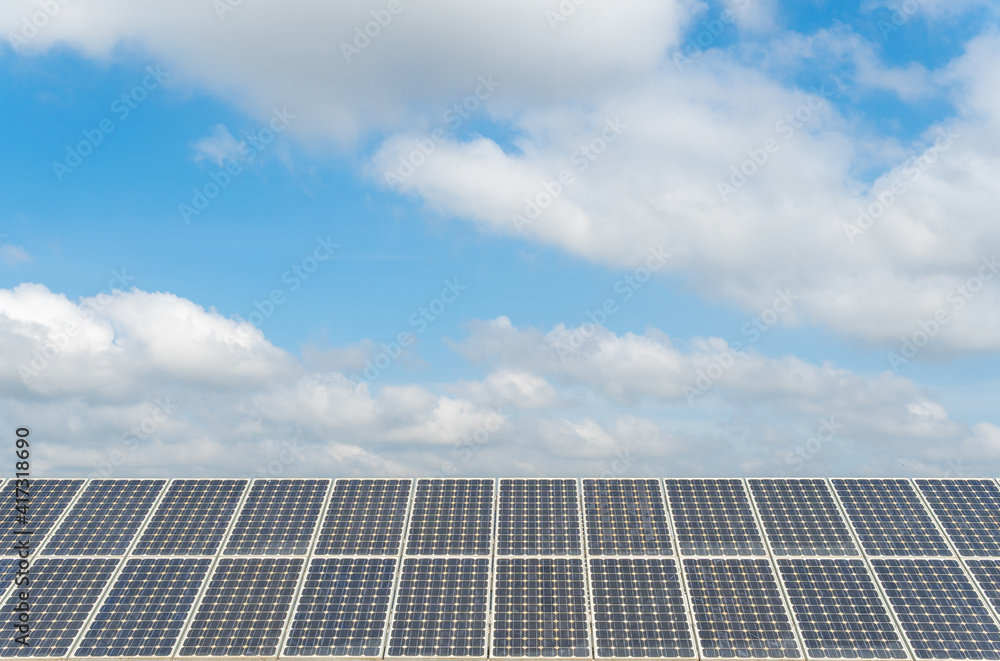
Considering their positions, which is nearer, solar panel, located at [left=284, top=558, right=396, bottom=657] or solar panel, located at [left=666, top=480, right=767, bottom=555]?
solar panel, located at [left=284, top=558, right=396, bottom=657]

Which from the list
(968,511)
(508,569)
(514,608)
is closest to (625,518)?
(508,569)

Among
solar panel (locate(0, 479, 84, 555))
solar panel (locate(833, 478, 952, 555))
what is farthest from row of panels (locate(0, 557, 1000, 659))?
solar panel (locate(0, 479, 84, 555))

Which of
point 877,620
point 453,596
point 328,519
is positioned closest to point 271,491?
point 328,519

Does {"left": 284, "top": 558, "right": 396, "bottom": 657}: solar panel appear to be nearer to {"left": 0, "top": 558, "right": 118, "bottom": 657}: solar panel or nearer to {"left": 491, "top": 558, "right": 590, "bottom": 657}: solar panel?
{"left": 491, "top": 558, "right": 590, "bottom": 657}: solar panel

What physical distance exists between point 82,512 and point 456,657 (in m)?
36.1

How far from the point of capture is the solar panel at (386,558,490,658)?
4744cm

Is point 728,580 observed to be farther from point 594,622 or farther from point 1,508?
point 1,508

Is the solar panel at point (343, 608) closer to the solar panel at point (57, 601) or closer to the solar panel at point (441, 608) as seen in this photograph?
the solar panel at point (441, 608)

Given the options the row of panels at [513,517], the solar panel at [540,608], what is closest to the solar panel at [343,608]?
the row of panels at [513,517]

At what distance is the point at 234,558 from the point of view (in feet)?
179

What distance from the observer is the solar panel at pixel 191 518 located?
5559cm

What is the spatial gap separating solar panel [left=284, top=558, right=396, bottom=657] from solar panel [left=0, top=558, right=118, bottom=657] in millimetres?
15714

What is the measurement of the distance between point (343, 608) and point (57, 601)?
846 inches

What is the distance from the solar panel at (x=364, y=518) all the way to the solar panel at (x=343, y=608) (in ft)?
4.45
